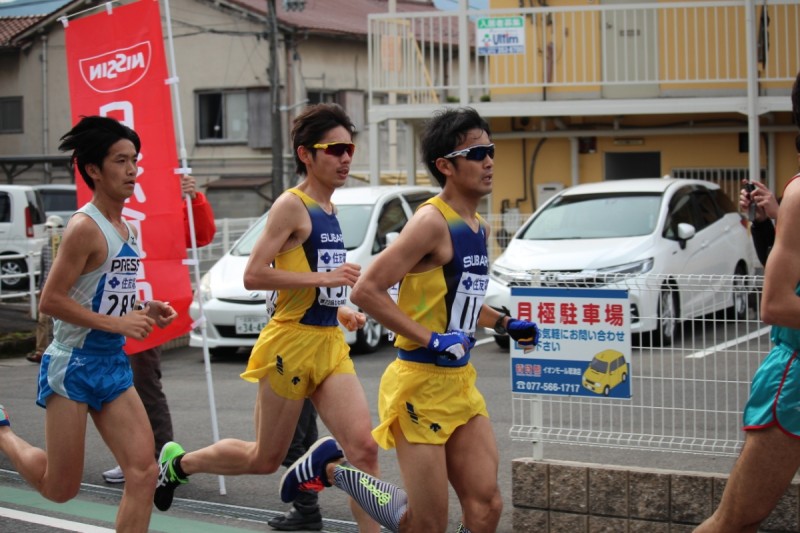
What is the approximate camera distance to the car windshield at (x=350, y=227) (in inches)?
537

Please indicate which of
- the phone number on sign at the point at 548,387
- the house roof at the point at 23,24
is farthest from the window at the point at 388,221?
the house roof at the point at 23,24

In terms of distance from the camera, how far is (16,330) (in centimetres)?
1483

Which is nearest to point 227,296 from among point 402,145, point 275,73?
point 275,73

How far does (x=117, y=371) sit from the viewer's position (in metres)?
5.34

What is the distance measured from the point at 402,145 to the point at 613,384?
31112 mm

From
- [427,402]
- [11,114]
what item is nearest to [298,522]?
[427,402]

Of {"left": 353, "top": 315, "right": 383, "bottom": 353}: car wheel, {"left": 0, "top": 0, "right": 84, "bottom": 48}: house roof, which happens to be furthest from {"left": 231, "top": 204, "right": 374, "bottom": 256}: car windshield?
{"left": 0, "top": 0, "right": 84, "bottom": 48}: house roof

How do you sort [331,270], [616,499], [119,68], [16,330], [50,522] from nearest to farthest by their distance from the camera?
1. [331,270]
2. [616,499]
3. [50,522]
4. [119,68]
5. [16,330]

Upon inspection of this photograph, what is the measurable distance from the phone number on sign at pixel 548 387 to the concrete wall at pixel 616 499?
37 cm

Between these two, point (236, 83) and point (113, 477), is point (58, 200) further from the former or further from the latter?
point (113, 477)

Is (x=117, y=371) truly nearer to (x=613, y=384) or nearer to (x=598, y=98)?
(x=613, y=384)

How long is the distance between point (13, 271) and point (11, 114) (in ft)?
66.9

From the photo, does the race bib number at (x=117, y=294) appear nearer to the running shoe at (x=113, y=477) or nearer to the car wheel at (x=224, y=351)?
the running shoe at (x=113, y=477)

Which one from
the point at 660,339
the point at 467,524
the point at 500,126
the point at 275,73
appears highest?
the point at 275,73
